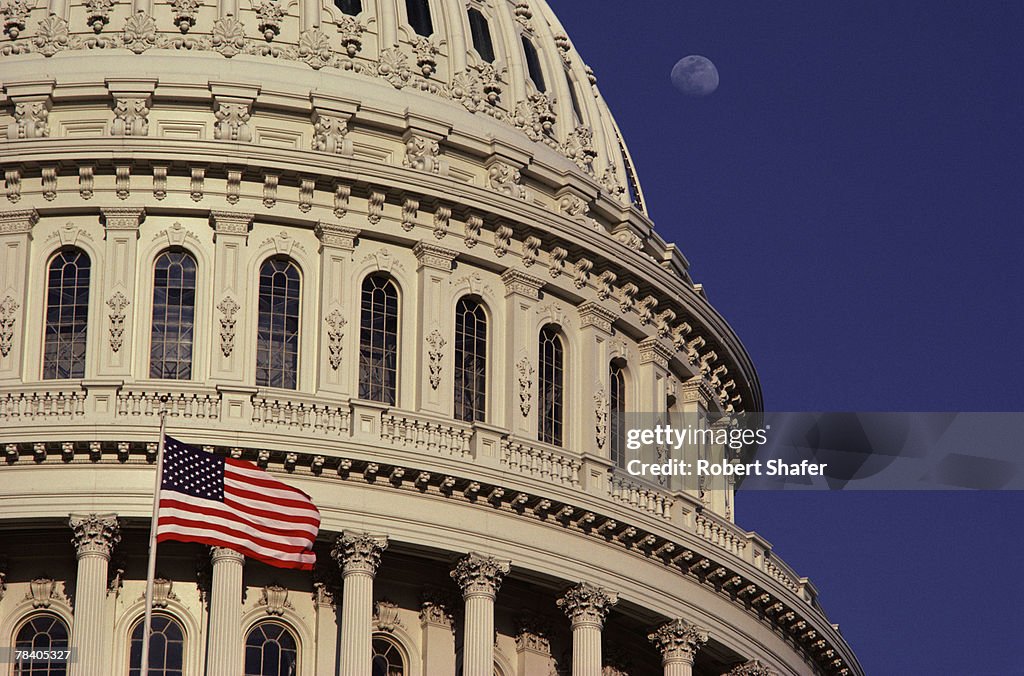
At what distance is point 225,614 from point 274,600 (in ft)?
7.67

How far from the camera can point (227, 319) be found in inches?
2726

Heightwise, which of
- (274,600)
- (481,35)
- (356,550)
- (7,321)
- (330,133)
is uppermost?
(481,35)

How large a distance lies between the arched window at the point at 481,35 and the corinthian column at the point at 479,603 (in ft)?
54.9

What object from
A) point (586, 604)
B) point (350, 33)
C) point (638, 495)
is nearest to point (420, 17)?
point (350, 33)

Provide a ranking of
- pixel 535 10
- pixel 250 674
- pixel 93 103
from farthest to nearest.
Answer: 1. pixel 535 10
2. pixel 93 103
3. pixel 250 674

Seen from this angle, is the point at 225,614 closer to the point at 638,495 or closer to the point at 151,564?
the point at 151,564

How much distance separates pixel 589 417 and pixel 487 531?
663 cm

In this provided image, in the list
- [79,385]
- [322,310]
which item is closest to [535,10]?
[322,310]

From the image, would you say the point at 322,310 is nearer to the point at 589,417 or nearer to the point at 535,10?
the point at 589,417

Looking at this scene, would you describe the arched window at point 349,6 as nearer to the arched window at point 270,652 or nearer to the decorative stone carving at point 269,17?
the decorative stone carving at point 269,17

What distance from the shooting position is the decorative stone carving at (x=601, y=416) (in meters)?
72.9

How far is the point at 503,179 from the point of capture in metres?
74.8

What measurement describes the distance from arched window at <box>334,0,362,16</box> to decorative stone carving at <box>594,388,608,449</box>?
36.6 feet

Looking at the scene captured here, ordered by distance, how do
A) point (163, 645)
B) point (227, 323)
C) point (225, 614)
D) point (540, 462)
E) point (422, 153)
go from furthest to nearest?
point (422, 153) < point (540, 462) < point (227, 323) < point (163, 645) < point (225, 614)
